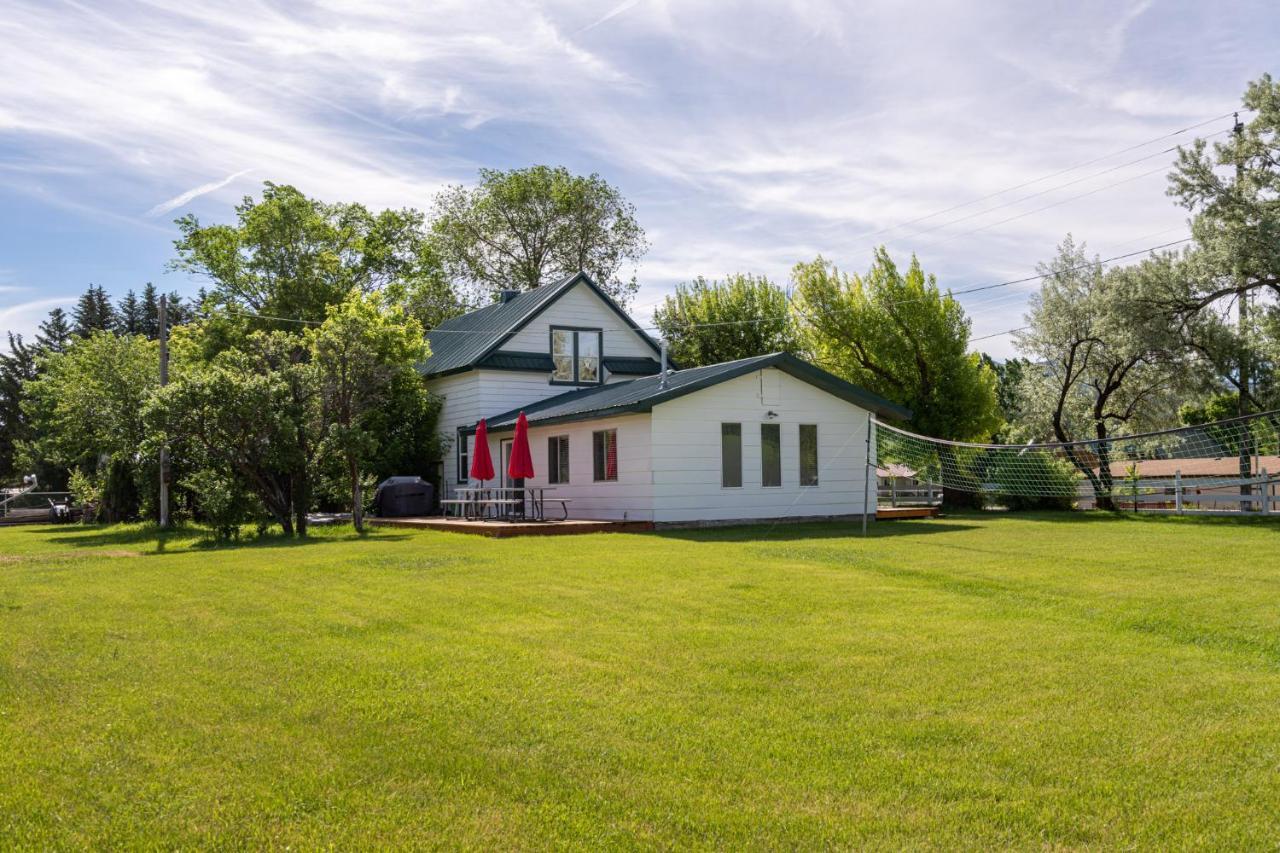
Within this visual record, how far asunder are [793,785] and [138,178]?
18970mm

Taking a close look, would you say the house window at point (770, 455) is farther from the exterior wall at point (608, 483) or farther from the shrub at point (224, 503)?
the shrub at point (224, 503)

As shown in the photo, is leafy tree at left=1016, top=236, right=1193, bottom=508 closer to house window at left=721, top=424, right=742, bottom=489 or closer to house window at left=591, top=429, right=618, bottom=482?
house window at left=721, top=424, right=742, bottom=489

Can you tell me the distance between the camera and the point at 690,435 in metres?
21.0

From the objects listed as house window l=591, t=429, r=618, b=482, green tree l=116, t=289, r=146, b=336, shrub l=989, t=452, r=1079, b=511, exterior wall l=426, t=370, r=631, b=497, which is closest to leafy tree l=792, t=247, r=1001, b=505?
shrub l=989, t=452, r=1079, b=511

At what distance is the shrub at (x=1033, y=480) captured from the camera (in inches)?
1131

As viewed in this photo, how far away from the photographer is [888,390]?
31.8m

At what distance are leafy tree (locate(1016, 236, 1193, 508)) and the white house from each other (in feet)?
24.8

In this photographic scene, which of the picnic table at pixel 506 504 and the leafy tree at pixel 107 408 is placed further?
the leafy tree at pixel 107 408

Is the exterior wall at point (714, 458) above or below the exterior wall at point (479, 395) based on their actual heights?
below

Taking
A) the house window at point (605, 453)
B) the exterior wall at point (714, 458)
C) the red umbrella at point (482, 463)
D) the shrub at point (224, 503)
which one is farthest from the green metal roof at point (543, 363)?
the shrub at point (224, 503)

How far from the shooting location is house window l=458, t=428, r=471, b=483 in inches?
1096

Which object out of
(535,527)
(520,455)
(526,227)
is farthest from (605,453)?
(526,227)

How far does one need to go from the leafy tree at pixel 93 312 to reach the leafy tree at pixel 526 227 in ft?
87.7

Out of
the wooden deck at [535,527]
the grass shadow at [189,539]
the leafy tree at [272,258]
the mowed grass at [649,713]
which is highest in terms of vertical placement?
the leafy tree at [272,258]
